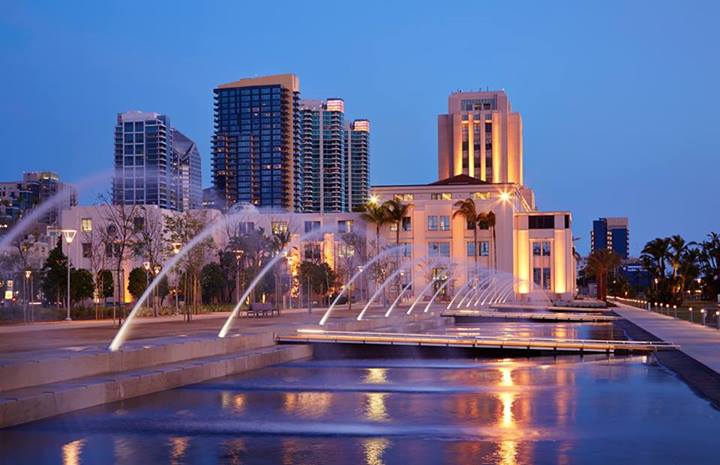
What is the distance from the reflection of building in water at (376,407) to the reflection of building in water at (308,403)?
79 centimetres

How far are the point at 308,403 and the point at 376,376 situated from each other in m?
5.83

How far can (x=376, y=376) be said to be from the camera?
2423cm

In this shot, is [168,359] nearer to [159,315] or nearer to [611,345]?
[611,345]

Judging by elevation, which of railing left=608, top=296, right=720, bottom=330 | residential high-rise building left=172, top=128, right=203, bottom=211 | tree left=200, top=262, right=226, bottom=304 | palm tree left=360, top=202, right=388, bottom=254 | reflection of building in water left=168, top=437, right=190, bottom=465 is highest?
residential high-rise building left=172, top=128, right=203, bottom=211

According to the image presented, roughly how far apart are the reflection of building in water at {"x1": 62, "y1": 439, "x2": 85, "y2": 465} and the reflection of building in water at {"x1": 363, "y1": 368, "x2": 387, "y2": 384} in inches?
393

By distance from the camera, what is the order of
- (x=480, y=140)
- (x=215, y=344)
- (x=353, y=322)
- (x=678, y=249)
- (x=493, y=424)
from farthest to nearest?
1. (x=480, y=140)
2. (x=678, y=249)
3. (x=353, y=322)
4. (x=215, y=344)
5. (x=493, y=424)

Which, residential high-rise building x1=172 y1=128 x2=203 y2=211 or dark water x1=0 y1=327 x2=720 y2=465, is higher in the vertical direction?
residential high-rise building x1=172 y1=128 x2=203 y2=211

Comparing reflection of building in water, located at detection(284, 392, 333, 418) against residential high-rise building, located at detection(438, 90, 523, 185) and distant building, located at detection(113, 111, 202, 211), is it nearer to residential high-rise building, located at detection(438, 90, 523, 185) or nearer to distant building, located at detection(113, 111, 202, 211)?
distant building, located at detection(113, 111, 202, 211)

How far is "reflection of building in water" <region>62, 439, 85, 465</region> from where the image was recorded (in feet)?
40.9

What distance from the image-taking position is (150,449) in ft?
43.9

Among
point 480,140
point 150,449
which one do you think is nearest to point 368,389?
point 150,449

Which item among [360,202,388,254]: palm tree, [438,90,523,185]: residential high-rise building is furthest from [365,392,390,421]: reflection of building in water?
[438,90,523,185]: residential high-rise building

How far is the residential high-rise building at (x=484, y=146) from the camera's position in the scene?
15275 centimetres

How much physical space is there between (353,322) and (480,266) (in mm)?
75285
